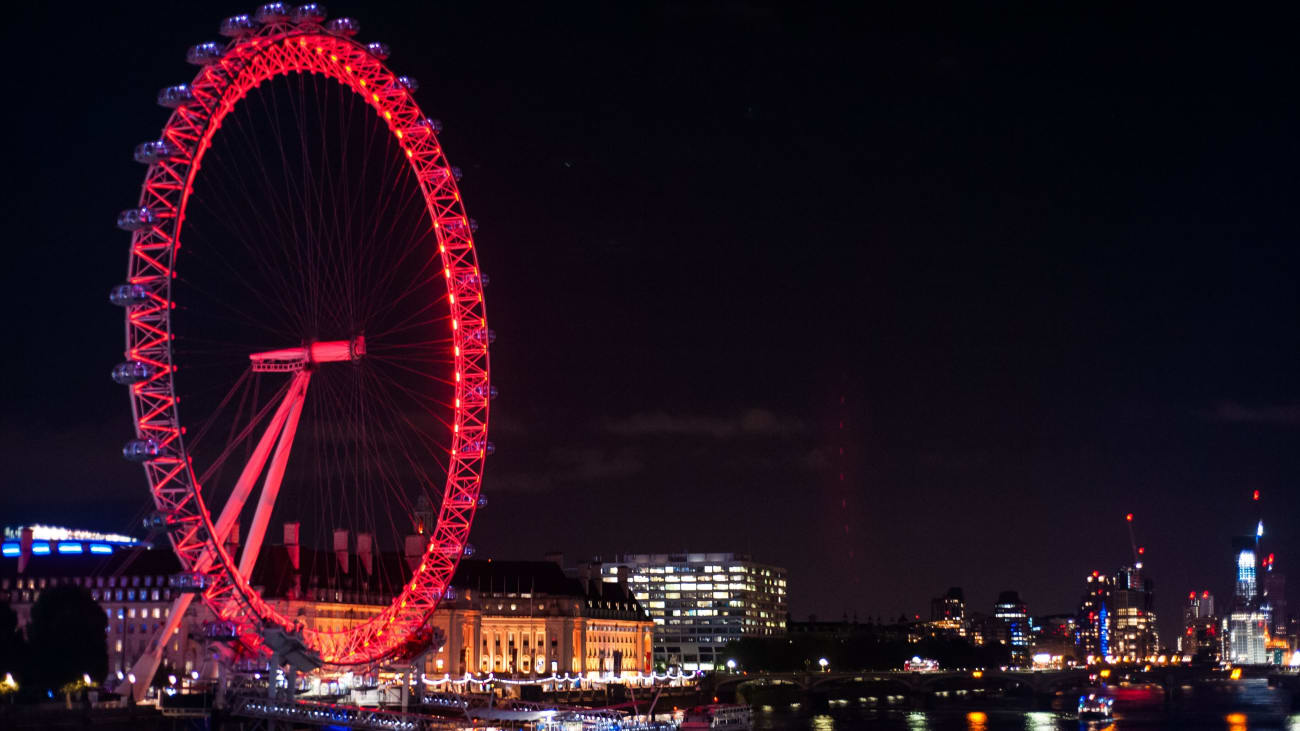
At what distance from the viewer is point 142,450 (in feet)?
162

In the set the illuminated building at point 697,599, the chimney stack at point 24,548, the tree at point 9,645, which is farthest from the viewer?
Result: the illuminated building at point 697,599

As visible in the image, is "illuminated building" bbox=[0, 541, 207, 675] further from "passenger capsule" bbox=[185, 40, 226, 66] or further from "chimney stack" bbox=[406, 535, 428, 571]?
"passenger capsule" bbox=[185, 40, 226, 66]

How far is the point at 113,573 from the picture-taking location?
9738cm

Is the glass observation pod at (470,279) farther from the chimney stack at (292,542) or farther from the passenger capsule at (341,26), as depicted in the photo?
the chimney stack at (292,542)

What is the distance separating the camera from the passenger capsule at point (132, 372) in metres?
49.4

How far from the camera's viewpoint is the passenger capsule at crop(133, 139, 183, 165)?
50.1 meters

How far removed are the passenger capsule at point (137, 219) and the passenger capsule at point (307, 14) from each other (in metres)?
7.96

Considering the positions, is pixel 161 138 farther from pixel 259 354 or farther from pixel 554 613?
pixel 554 613

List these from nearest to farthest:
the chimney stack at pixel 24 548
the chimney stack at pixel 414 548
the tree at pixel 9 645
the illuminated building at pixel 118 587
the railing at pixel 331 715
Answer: the railing at pixel 331 715 → the tree at pixel 9 645 → the illuminated building at pixel 118 587 → the chimney stack at pixel 414 548 → the chimney stack at pixel 24 548

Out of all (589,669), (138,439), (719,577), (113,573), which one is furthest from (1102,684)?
(138,439)

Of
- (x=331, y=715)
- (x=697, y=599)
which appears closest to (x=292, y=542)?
(x=331, y=715)

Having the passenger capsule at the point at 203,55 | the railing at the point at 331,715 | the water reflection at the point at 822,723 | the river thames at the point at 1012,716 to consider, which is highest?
the passenger capsule at the point at 203,55

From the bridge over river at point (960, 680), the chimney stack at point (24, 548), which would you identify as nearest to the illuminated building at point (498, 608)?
the bridge over river at point (960, 680)

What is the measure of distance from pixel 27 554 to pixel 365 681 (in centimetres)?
3745
